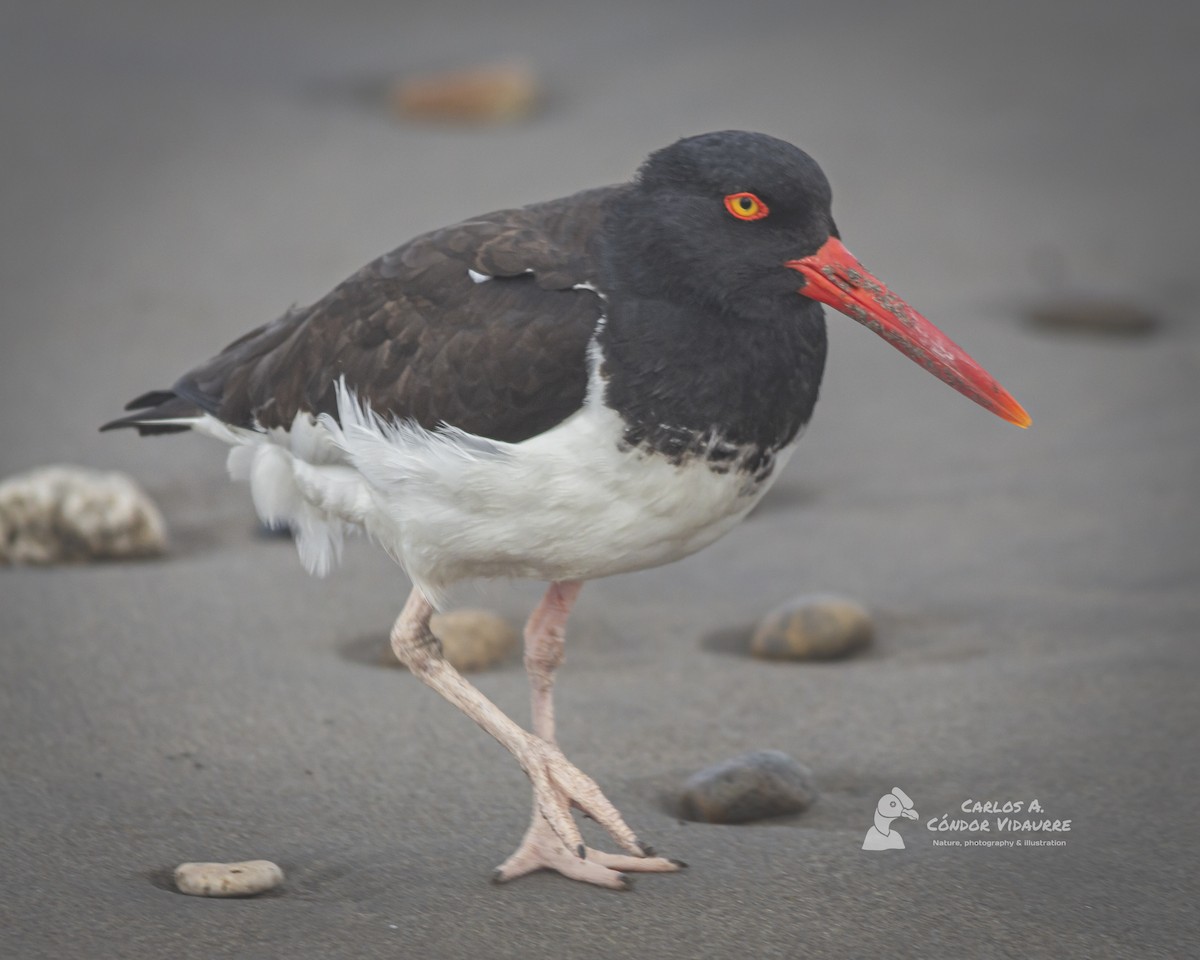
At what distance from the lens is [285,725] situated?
4.27 meters

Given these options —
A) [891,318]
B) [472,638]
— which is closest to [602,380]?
[891,318]

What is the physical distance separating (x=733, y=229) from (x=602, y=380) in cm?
47

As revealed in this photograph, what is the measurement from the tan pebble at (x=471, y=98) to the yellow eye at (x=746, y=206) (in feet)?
19.3

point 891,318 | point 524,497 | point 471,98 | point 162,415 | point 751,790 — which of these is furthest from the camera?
point 471,98

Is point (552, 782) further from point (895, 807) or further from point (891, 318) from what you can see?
point (891, 318)

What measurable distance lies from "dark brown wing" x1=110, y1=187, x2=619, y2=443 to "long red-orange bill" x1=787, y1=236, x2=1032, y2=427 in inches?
20.9

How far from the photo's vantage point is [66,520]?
5160mm

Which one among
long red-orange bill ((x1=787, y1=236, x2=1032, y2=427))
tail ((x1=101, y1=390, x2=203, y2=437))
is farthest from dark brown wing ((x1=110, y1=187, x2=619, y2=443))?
long red-orange bill ((x1=787, y1=236, x2=1032, y2=427))

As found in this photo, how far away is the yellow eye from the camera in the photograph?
345cm

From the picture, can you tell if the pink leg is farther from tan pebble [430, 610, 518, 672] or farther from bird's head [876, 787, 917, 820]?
tan pebble [430, 610, 518, 672]

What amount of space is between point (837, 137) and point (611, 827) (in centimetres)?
603

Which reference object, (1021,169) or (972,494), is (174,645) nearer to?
(972,494)

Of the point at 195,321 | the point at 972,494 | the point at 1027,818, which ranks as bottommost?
the point at 1027,818

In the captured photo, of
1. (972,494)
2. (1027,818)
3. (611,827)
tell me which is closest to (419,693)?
(611,827)
